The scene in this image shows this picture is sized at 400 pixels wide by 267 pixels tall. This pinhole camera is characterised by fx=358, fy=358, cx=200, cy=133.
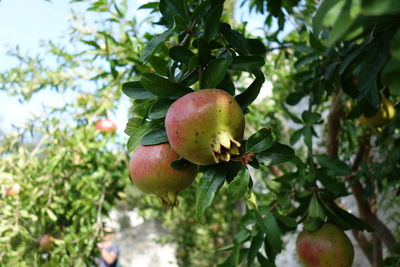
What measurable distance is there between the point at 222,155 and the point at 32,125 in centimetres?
153

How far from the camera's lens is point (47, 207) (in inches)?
58.3

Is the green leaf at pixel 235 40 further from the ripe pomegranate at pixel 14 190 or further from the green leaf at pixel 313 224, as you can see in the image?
the ripe pomegranate at pixel 14 190

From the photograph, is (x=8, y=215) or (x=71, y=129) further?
(x=71, y=129)

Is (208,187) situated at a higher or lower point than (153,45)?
lower

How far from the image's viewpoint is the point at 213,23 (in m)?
0.54

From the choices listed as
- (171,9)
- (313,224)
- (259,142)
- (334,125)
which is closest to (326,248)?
(313,224)

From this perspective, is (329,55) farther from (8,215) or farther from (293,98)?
(8,215)

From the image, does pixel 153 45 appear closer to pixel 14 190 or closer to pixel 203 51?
pixel 203 51

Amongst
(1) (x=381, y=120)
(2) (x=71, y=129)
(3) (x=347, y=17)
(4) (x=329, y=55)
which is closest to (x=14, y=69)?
(2) (x=71, y=129)

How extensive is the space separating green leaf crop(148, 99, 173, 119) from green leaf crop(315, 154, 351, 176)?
0.61 metres

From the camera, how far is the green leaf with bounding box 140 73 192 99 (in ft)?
1.74

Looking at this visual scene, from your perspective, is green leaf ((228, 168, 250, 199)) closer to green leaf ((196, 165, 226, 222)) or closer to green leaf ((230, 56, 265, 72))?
green leaf ((196, 165, 226, 222))

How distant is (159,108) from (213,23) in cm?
15

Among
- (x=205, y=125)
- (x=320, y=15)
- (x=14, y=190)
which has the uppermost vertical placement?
(x=320, y=15)
